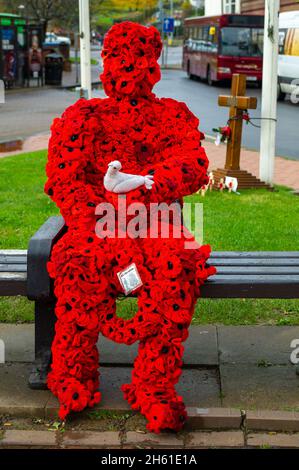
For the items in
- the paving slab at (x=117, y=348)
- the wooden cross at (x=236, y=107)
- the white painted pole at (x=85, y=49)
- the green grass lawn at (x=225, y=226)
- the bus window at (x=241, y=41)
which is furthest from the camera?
the bus window at (x=241, y=41)

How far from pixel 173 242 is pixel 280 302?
1899 mm

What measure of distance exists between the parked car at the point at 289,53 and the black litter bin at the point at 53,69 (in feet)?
30.3

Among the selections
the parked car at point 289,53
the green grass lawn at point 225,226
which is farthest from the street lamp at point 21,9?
the green grass lawn at point 225,226

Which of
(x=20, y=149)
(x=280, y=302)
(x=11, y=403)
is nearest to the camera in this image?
(x=11, y=403)

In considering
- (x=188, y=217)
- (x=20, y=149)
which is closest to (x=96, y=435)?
(x=188, y=217)

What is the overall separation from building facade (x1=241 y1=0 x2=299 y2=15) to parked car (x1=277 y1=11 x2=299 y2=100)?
738cm

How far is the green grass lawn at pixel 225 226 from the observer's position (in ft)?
18.2

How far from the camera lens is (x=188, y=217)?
7703mm

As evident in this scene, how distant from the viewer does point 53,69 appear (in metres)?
30.9

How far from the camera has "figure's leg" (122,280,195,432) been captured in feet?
13.0

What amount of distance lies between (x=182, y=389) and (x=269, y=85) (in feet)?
19.9

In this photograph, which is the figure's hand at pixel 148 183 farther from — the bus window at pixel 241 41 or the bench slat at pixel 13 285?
the bus window at pixel 241 41

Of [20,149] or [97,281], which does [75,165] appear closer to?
[97,281]

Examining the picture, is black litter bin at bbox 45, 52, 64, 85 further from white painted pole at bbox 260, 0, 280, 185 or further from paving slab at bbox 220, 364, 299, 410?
paving slab at bbox 220, 364, 299, 410
